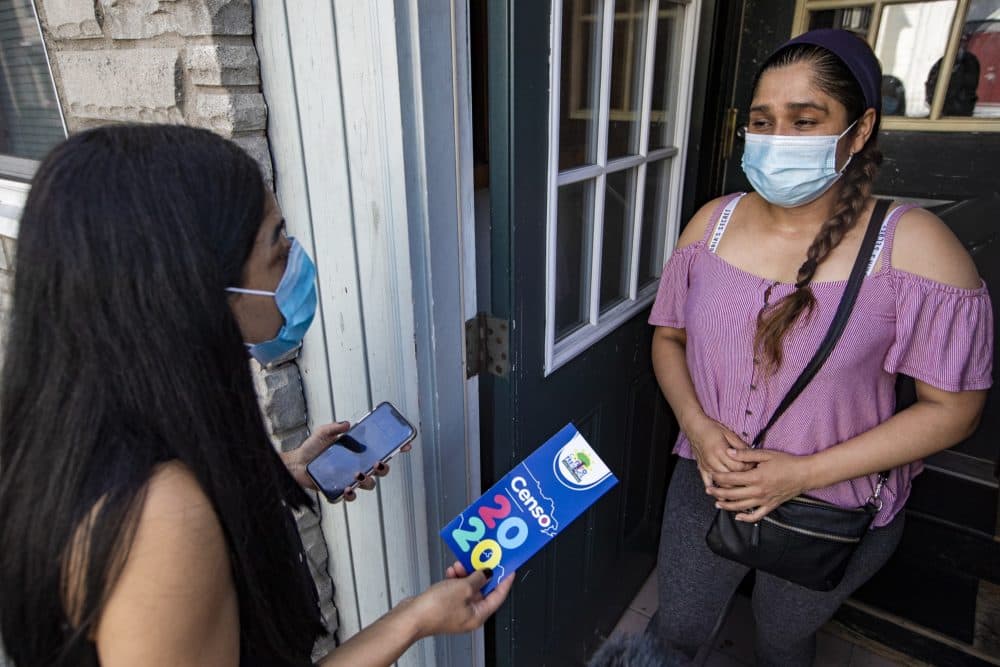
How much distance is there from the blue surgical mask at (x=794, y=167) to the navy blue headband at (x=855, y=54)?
0.07m

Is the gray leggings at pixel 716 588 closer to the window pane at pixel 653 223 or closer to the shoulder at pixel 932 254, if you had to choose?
the shoulder at pixel 932 254

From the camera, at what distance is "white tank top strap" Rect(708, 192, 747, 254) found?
138cm

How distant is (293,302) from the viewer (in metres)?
0.94

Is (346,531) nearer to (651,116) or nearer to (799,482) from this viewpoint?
(799,482)

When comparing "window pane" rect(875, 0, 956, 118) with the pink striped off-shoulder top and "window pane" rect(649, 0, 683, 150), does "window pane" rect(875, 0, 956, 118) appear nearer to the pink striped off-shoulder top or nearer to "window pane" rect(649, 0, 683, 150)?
"window pane" rect(649, 0, 683, 150)

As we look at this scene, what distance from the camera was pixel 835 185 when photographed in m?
1.28

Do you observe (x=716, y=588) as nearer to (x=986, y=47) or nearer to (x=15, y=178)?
(x=986, y=47)

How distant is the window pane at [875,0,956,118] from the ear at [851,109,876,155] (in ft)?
2.73

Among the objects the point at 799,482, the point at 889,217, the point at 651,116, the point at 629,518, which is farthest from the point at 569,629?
the point at 651,116

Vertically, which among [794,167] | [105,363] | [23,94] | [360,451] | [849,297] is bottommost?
[360,451]

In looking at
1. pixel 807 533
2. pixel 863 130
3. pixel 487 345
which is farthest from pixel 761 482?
pixel 863 130

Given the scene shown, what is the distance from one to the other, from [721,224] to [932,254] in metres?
0.42

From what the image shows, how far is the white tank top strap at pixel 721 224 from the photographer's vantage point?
138 centimetres

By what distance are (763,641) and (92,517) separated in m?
1.51
